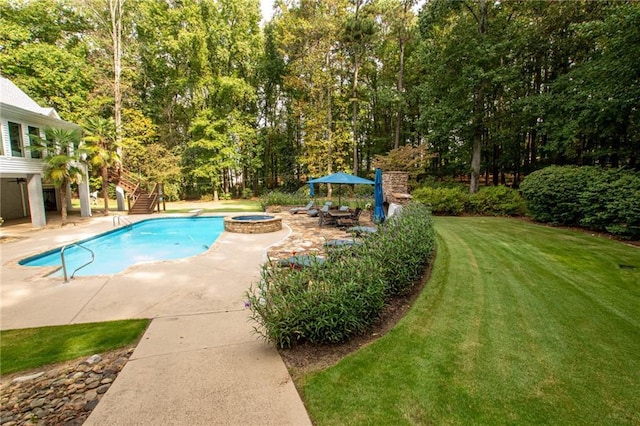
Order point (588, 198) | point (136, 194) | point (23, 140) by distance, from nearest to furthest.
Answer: point (588, 198) → point (23, 140) → point (136, 194)

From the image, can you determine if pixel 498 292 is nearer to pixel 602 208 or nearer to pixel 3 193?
pixel 602 208

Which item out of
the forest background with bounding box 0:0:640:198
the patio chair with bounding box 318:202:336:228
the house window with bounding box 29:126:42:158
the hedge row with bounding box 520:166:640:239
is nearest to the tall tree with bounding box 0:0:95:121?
the forest background with bounding box 0:0:640:198

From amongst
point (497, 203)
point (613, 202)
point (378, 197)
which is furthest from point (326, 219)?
point (613, 202)

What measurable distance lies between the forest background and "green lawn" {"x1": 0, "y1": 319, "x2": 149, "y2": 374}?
14219 mm

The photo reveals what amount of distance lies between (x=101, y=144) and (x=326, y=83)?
14870 millimetres

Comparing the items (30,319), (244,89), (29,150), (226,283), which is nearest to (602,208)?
(226,283)

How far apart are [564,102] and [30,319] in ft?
55.0

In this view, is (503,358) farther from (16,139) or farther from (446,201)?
(16,139)

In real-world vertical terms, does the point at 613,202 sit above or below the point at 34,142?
below

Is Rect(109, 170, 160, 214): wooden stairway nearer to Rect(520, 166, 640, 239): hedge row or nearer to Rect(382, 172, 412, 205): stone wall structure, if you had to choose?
Rect(382, 172, 412, 205): stone wall structure

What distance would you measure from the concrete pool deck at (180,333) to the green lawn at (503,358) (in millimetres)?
539

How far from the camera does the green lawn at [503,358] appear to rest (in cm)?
234

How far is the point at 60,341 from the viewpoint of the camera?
3.55 metres

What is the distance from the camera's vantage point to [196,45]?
835 inches
